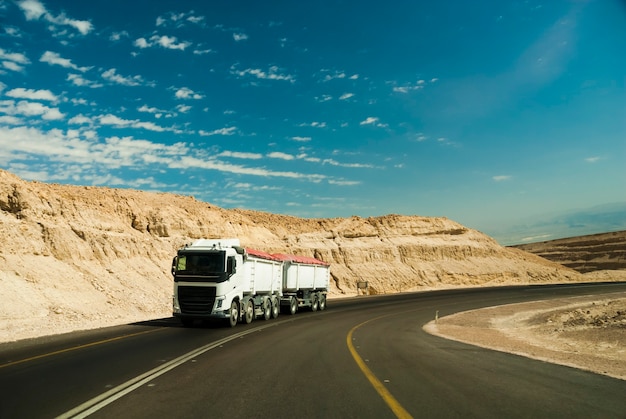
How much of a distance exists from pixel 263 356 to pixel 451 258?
7314cm

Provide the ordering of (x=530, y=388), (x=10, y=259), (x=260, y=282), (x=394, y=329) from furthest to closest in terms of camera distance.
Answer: (x=10, y=259), (x=260, y=282), (x=394, y=329), (x=530, y=388)

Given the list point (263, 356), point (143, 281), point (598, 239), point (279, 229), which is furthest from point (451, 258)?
point (598, 239)

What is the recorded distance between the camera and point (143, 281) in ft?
124

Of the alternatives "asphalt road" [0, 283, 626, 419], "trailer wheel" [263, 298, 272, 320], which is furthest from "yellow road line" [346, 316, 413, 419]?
"trailer wheel" [263, 298, 272, 320]

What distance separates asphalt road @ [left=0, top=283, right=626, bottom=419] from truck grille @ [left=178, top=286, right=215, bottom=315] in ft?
13.6

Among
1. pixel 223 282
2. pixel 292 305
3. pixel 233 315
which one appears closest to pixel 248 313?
pixel 233 315

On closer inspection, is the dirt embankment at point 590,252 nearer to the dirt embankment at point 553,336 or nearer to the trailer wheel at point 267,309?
the dirt embankment at point 553,336

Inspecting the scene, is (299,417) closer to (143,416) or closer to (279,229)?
(143,416)

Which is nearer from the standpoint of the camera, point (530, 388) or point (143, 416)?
point (143, 416)

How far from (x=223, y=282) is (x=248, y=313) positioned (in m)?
3.31

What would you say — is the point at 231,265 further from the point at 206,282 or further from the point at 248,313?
the point at 248,313

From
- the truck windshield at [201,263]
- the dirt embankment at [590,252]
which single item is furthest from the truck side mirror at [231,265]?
the dirt embankment at [590,252]

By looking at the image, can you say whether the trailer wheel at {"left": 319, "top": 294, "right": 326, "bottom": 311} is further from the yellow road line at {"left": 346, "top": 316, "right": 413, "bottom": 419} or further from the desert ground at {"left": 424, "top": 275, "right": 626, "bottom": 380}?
the yellow road line at {"left": 346, "top": 316, "right": 413, "bottom": 419}

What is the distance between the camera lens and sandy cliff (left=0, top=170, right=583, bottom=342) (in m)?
28.2
